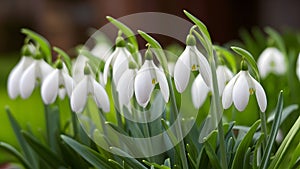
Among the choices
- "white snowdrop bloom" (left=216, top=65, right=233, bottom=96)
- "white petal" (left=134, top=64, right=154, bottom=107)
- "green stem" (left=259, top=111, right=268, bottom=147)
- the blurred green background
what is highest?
"white petal" (left=134, top=64, right=154, bottom=107)

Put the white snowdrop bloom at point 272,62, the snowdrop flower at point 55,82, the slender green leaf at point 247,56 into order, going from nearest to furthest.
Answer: the slender green leaf at point 247,56, the snowdrop flower at point 55,82, the white snowdrop bloom at point 272,62

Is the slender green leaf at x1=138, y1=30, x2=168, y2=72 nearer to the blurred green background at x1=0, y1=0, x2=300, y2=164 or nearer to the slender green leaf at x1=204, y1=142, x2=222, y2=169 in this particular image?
the slender green leaf at x1=204, y1=142, x2=222, y2=169

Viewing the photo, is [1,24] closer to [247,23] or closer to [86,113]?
[247,23]

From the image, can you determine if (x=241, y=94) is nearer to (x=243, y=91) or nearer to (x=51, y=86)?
(x=243, y=91)

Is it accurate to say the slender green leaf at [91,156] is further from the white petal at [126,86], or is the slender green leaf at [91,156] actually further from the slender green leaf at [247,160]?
the slender green leaf at [247,160]

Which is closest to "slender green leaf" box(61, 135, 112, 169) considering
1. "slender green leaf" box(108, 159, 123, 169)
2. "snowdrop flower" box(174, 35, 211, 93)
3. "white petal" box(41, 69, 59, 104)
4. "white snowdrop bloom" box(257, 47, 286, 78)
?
"slender green leaf" box(108, 159, 123, 169)

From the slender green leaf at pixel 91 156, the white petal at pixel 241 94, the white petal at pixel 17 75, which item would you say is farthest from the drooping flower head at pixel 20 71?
the white petal at pixel 241 94

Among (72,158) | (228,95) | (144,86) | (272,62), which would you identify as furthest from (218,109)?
(272,62)
